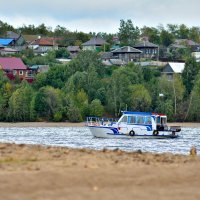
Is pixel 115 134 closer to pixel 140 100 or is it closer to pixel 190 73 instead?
pixel 140 100

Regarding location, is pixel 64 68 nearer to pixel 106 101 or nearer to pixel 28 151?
pixel 106 101

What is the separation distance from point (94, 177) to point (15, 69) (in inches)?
4622

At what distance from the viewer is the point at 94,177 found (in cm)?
1934

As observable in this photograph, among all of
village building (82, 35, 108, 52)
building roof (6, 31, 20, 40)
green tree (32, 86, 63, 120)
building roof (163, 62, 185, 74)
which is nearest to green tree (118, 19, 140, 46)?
village building (82, 35, 108, 52)

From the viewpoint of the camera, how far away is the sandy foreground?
715 inches

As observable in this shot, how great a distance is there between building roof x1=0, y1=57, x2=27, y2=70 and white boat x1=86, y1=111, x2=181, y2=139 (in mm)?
63152

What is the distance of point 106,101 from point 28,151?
312 feet

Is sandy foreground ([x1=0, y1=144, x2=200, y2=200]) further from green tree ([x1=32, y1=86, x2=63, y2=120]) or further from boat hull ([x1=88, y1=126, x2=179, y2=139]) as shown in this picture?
green tree ([x1=32, y1=86, x2=63, y2=120])

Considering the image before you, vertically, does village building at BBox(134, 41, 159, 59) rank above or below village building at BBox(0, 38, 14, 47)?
below

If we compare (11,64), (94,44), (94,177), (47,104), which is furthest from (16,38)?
(94,177)

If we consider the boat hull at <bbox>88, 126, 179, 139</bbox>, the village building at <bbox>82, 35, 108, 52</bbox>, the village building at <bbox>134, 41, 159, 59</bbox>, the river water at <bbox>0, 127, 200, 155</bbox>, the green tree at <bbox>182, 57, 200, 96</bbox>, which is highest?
the village building at <bbox>82, 35, 108, 52</bbox>

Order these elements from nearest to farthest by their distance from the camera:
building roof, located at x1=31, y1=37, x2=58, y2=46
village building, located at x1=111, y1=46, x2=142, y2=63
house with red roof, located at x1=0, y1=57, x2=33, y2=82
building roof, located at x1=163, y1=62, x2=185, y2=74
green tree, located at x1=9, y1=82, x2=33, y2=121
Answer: green tree, located at x1=9, y1=82, x2=33, y2=121
house with red roof, located at x1=0, y1=57, x2=33, y2=82
building roof, located at x1=163, y1=62, x2=185, y2=74
village building, located at x1=111, y1=46, x2=142, y2=63
building roof, located at x1=31, y1=37, x2=58, y2=46

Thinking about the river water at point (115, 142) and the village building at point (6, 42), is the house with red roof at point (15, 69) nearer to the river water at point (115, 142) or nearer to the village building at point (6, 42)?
the village building at point (6, 42)

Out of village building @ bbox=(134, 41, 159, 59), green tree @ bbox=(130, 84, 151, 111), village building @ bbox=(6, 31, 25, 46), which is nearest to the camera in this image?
green tree @ bbox=(130, 84, 151, 111)
